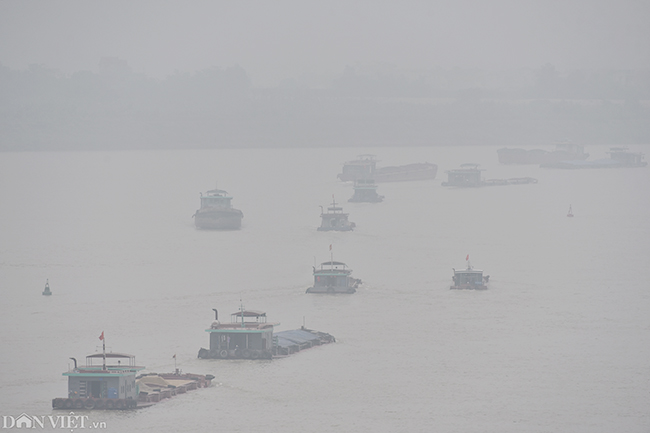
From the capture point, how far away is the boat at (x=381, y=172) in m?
152

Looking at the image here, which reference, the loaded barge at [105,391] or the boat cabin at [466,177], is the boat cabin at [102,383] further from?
the boat cabin at [466,177]

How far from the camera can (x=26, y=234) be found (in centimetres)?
9550

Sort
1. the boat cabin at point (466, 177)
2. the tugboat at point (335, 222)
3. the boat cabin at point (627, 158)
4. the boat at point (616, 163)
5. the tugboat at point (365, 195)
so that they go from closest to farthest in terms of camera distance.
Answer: the tugboat at point (335, 222) → the tugboat at point (365, 195) → the boat cabin at point (466, 177) → the boat at point (616, 163) → the boat cabin at point (627, 158)

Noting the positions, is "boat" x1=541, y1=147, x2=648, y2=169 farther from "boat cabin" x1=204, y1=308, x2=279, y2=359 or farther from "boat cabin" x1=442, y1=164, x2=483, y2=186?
"boat cabin" x1=204, y1=308, x2=279, y2=359

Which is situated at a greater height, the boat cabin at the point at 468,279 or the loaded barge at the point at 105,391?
the boat cabin at the point at 468,279

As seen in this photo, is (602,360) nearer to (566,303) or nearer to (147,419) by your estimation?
(566,303)

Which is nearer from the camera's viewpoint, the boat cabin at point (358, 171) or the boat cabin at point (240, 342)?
the boat cabin at point (240, 342)

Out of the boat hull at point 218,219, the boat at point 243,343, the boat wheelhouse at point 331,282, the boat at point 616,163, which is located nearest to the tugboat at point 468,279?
the boat wheelhouse at point 331,282

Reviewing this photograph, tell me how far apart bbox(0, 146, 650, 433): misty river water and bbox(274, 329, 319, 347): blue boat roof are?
914mm

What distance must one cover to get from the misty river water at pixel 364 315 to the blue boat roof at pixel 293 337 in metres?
0.91

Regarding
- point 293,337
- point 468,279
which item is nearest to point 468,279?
point 468,279

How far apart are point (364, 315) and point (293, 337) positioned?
720 cm

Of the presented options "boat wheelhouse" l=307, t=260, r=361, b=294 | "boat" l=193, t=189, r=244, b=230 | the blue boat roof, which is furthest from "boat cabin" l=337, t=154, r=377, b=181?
the blue boat roof

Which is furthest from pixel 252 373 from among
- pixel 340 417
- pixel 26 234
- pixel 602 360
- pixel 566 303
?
pixel 26 234
